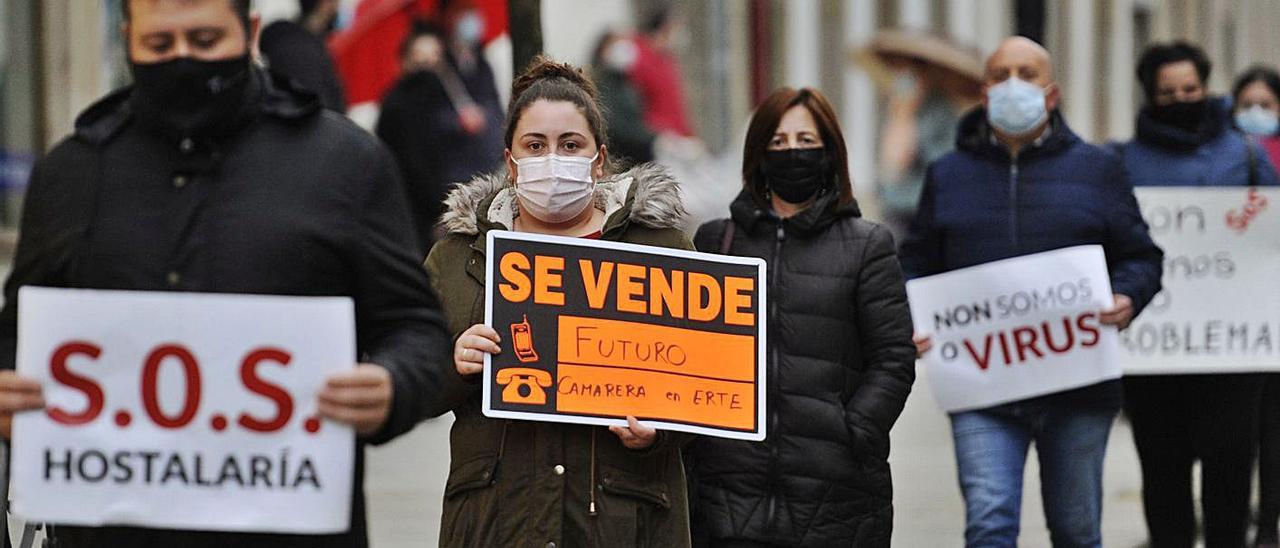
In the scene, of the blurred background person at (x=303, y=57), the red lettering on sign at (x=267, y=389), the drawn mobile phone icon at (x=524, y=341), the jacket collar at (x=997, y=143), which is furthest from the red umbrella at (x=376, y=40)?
the red lettering on sign at (x=267, y=389)

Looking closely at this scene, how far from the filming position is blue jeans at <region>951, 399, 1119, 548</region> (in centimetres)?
725

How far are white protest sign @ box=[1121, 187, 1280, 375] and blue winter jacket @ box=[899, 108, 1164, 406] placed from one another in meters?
1.06

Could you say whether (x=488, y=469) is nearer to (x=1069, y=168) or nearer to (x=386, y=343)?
(x=386, y=343)

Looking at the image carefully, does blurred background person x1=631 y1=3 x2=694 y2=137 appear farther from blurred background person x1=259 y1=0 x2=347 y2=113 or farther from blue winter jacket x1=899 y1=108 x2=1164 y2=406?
blue winter jacket x1=899 y1=108 x2=1164 y2=406

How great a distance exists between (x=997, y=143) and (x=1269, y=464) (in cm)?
220

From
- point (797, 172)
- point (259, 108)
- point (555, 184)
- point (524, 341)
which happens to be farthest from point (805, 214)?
point (259, 108)

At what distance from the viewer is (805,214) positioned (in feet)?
20.4

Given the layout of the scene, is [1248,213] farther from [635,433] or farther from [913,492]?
[635,433]

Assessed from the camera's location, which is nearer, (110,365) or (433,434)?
(110,365)

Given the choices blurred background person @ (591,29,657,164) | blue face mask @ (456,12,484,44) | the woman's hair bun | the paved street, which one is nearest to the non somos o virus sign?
the woman's hair bun

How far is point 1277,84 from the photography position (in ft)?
36.5

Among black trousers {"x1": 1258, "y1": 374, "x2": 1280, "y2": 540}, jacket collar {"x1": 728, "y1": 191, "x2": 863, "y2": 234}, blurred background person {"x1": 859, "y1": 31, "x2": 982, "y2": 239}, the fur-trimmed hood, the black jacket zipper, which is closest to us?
the fur-trimmed hood

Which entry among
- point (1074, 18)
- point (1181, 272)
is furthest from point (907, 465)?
point (1074, 18)

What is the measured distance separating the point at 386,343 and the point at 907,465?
7953mm
